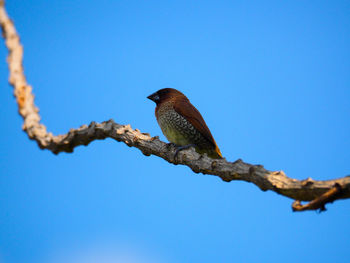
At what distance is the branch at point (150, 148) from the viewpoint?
244 centimetres

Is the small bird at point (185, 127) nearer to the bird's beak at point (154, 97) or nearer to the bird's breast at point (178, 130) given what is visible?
the bird's breast at point (178, 130)

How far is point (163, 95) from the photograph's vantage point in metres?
5.73

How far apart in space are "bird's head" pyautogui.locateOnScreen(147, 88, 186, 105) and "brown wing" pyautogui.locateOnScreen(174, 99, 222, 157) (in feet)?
1.39

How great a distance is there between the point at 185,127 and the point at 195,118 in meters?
0.22

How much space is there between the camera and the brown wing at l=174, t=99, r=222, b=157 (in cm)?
493

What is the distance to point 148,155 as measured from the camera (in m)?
4.04

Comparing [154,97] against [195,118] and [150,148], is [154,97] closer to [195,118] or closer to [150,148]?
[195,118]

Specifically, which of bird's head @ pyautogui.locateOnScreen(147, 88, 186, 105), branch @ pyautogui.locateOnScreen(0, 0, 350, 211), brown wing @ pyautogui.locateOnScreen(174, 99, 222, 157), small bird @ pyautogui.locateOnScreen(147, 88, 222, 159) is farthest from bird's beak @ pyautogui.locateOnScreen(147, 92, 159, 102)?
branch @ pyautogui.locateOnScreen(0, 0, 350, 211)

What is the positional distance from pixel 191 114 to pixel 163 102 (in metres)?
0.67

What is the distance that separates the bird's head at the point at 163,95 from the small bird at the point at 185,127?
0.32 meters

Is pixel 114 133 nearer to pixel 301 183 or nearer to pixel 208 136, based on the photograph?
pixel 208 136

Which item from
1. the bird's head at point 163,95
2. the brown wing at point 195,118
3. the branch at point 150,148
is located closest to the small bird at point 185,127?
the brown wing at point 195,118

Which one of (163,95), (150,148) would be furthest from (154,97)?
(150,148)

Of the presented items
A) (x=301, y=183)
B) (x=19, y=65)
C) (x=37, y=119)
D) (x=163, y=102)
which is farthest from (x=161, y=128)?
(x=301, y=183)
